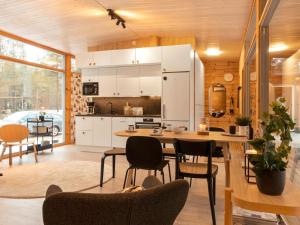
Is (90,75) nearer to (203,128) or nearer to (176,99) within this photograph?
(176,99)

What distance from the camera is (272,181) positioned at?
1254mm

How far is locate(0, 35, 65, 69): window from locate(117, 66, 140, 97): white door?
2.27 metres

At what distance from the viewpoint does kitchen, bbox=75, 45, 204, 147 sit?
18.0ft

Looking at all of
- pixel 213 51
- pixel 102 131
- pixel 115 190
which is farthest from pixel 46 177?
pixel 213 51

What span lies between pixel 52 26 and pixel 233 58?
19.4 ft

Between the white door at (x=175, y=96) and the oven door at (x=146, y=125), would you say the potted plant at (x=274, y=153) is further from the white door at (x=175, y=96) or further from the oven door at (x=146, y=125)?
the oven door at (x=146, y=125)

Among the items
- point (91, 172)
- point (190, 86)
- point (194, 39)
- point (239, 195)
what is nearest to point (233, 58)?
point (194, 39)

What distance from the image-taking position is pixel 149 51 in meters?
5.79

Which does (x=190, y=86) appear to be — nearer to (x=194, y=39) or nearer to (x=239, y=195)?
(x=194, y=39)

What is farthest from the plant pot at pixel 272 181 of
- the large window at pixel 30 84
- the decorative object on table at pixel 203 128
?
the large window at pixel 30 84

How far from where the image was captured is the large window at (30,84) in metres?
5.72

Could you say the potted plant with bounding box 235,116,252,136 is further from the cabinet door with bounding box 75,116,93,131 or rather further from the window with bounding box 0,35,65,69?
the window with bounding box 0,35,65,69

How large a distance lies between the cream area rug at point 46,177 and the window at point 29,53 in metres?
2.78

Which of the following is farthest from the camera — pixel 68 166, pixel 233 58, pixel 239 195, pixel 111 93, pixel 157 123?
pixel 233 58
